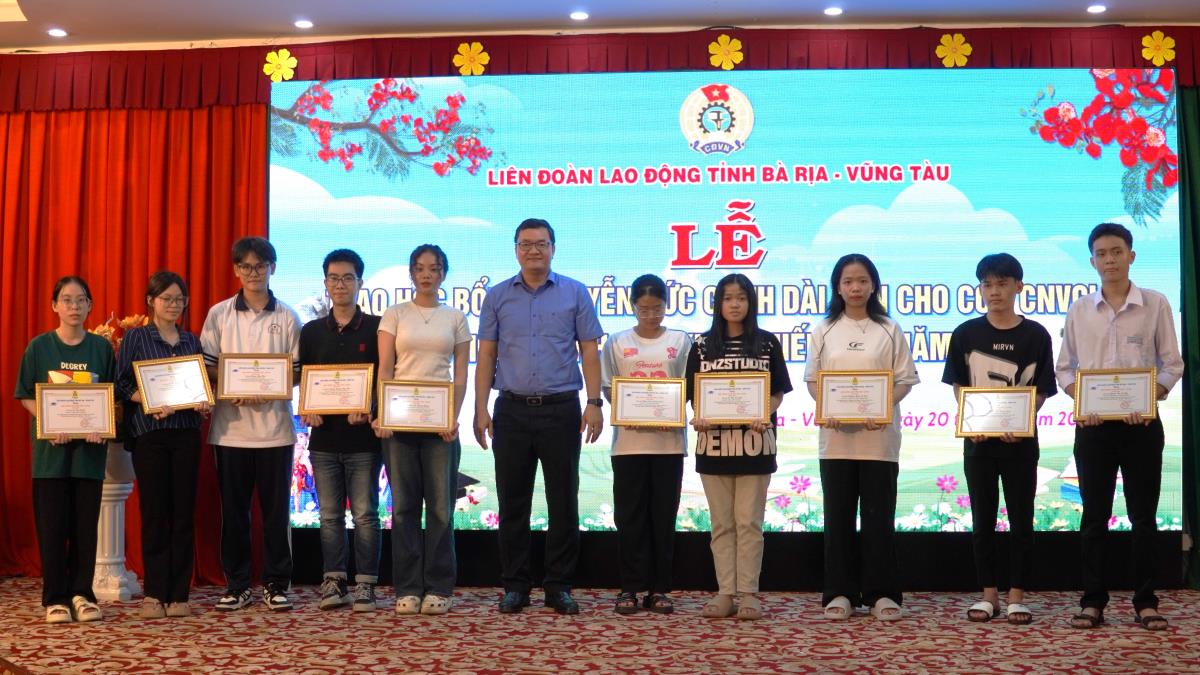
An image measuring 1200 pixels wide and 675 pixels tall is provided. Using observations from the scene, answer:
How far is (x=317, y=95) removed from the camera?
5.77 m

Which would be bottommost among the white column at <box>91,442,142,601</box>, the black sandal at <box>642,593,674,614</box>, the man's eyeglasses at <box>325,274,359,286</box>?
the black sandal at <box>642,593,674,614</box>

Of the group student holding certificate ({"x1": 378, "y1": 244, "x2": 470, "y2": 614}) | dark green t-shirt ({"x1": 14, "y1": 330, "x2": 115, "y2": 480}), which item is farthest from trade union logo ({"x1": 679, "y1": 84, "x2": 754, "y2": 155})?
dark green t-shirt ({"x1": 14, "y1": 330, "x2": 115, "y2": 480})

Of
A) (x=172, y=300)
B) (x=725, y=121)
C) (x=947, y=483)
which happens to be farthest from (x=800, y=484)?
(x=172, y=300)

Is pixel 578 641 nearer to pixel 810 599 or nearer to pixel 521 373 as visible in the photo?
pixel 521 373

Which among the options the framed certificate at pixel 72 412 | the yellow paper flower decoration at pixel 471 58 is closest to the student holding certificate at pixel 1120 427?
the yellow paper flower decoration at pixel 471 58

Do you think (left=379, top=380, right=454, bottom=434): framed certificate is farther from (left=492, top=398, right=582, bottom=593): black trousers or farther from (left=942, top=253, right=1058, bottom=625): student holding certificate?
(left=942, top=253, right=1058, bottom=625): student holding certificate

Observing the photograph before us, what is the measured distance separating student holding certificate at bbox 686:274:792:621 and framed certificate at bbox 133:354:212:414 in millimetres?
2022

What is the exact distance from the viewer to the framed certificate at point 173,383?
14.4 ft

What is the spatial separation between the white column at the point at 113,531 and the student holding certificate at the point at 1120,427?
13.8 feet

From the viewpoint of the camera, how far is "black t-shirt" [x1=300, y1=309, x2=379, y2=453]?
4.57 m

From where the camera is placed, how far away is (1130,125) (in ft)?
17.9

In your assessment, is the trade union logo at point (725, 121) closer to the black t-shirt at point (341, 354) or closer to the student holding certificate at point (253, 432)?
the black t-shirt at point (341, 354)

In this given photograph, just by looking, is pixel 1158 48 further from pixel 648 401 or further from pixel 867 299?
pixel 648 401

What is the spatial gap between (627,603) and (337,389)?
59.5 inches
